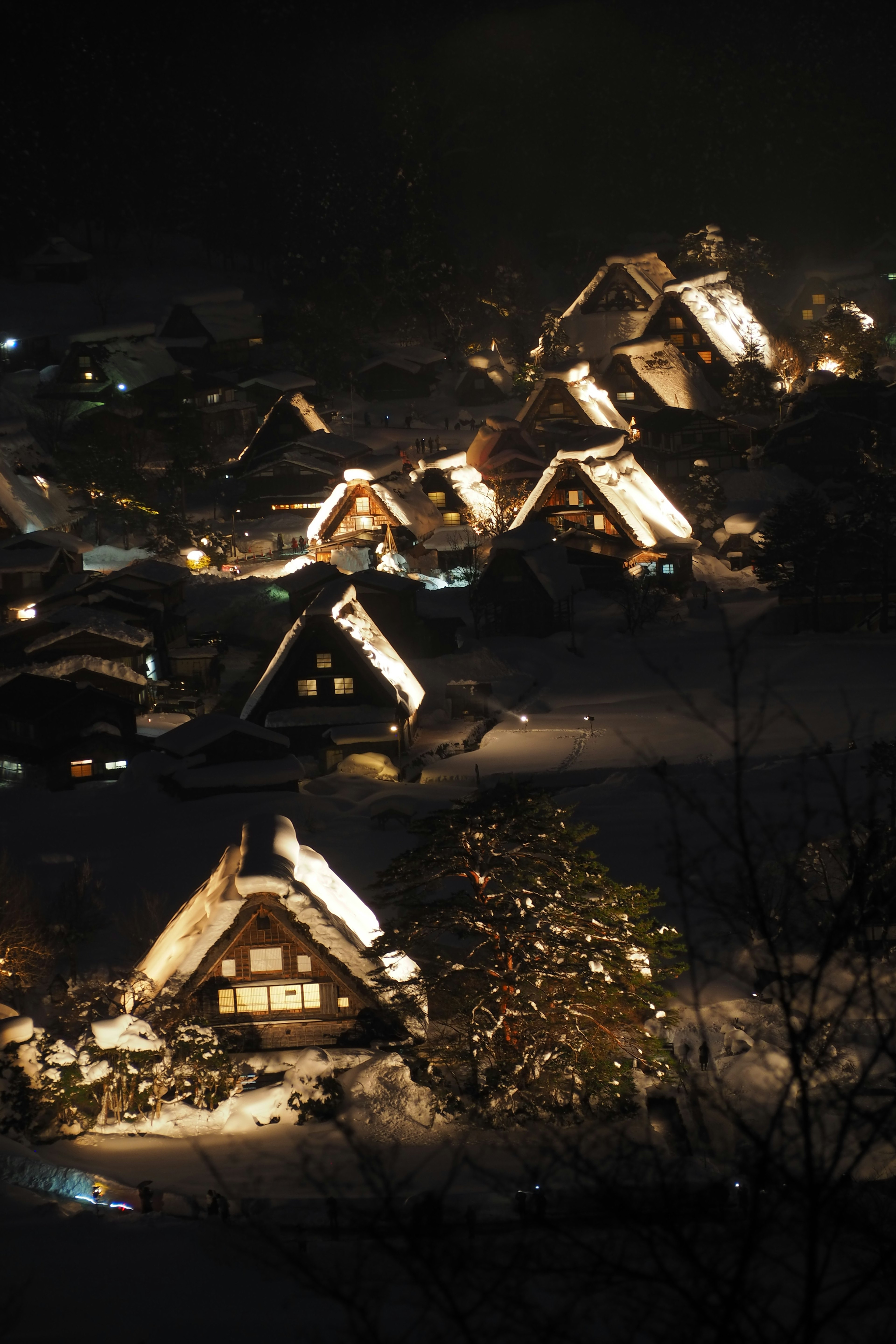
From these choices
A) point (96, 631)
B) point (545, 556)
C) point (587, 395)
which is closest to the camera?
point (96, 631)

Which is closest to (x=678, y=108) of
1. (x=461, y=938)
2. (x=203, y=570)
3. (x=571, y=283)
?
(x=571, y=283)

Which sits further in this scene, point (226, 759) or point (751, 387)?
point (751, 387)

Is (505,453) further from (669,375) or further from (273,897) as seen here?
(273,897)

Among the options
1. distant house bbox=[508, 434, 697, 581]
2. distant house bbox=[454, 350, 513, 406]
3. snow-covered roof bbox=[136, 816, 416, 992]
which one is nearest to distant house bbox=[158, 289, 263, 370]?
distant house bbox=[454, 350, 513, 406]

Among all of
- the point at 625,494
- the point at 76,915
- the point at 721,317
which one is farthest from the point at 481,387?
the point at 76,915

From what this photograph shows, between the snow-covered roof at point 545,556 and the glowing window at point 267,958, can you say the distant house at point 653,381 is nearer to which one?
the snow-covered roof at point 545,556

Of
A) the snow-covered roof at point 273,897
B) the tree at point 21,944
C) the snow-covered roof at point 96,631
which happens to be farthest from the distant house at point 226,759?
the snow-covered roof at point 273,897

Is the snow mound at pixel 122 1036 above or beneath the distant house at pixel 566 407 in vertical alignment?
beneath
